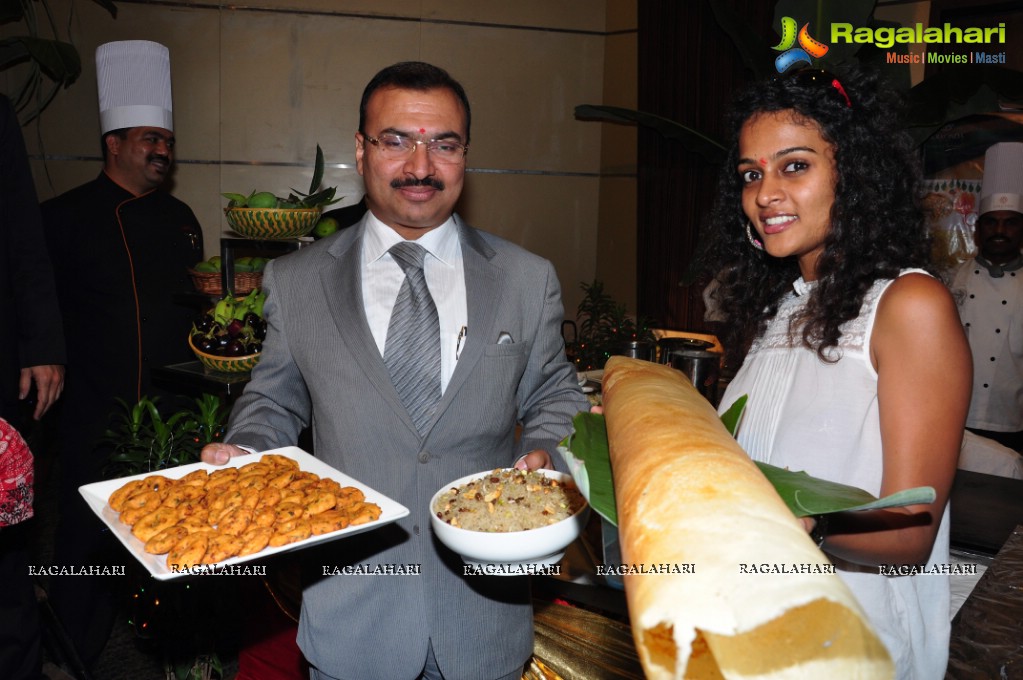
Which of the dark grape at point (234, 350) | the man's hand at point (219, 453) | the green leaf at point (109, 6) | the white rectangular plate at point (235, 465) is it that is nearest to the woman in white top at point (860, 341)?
the white rectangular plate at point (235, 465)

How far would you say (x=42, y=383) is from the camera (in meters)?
2.42

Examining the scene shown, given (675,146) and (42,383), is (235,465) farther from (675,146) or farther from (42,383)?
(675,146)

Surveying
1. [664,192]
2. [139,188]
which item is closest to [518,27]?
[664,192]

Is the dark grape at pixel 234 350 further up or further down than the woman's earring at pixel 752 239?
further down

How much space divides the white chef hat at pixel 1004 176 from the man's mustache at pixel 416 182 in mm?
3517

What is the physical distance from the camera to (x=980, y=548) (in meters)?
1.62

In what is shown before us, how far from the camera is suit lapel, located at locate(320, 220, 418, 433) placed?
1451 mm

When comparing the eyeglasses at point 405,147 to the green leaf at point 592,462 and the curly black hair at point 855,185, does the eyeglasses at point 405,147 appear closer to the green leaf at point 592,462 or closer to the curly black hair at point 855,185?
the curly black hair at point 855,185

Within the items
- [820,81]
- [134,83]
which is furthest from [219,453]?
[134,83]

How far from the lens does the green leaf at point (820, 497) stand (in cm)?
61

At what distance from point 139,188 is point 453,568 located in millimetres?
2569

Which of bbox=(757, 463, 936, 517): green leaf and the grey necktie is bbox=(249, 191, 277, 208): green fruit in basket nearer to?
the grey necktie

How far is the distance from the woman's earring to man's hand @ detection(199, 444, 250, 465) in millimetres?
1044

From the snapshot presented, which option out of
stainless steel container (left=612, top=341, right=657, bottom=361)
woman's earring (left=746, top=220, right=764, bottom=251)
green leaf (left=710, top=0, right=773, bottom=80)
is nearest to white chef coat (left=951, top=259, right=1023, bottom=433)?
green leaf (left=710, top=0, right=773, bottom=80)
